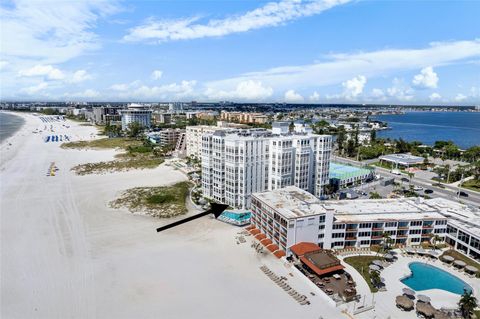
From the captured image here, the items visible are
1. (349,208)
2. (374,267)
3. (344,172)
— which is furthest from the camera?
(344,172)

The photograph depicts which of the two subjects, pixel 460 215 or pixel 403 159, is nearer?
pixel 460 215

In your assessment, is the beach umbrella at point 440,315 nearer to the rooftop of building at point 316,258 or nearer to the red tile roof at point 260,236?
the rooftop of building at point 316,258

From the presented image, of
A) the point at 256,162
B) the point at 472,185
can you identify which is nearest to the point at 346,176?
the point at 256,162

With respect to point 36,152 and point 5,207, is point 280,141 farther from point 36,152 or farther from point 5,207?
point 36,152

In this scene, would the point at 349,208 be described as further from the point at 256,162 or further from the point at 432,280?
the point at 256,162

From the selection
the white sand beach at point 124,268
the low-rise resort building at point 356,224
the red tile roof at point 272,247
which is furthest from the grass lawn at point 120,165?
the red tile roof at point 272,247
